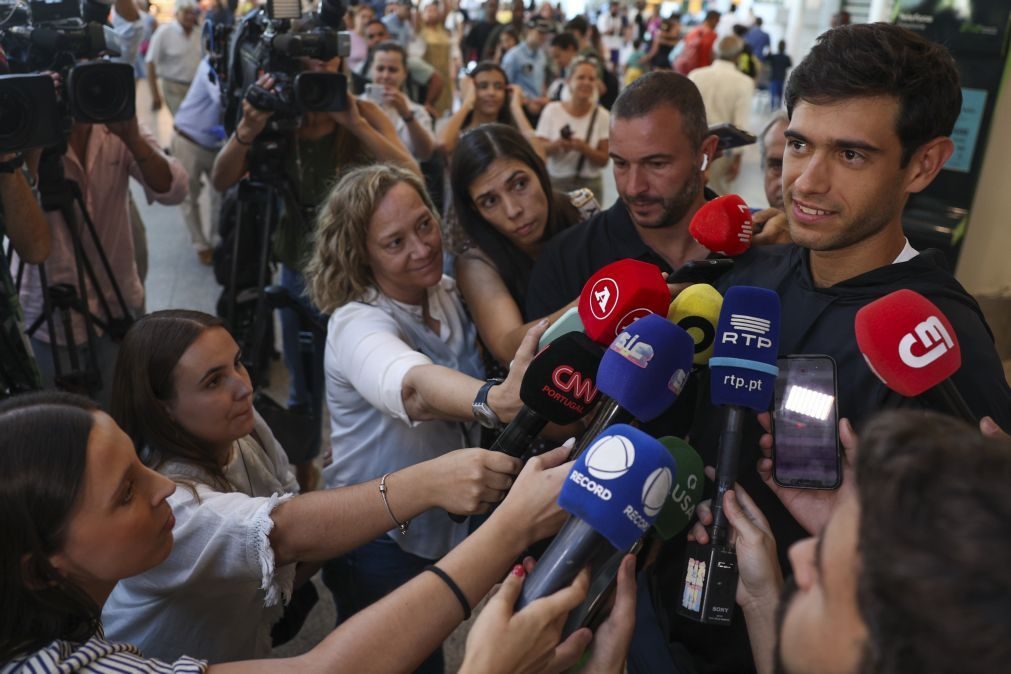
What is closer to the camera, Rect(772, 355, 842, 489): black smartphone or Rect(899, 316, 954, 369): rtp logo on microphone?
Rect(899, 316, 954, 369): rtp logo on microphone

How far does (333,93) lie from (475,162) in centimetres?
80

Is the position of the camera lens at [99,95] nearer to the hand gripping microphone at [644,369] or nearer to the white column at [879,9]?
the hand gripping microphone at [644,369]

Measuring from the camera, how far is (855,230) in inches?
47.9

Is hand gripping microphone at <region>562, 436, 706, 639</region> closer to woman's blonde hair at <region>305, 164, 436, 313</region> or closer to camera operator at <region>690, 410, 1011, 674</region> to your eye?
camera operator at <region>690, 410, 1011, 674</region>

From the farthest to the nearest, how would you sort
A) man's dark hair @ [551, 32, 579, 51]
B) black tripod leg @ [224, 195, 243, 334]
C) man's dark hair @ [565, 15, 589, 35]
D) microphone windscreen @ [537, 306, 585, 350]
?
man's dark hair @ [565, 15, 589, 35] → man's dark hair @ [551, 32, 579, 51] → black tripod leg @ [224, 195, 243, 334] → microphone windscreen @ [537, 306, 585, 350]

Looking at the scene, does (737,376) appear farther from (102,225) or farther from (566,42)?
(566,42)

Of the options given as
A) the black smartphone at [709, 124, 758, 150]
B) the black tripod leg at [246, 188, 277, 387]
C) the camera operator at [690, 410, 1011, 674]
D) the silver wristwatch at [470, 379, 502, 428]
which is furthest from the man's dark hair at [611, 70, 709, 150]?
the black tripod leg at [246, 188, 277, 387]

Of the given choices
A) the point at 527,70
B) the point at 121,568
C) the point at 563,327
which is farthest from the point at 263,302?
the point at 527,70

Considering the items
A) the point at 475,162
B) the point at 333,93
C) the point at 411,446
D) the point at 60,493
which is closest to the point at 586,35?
the point at 333,93

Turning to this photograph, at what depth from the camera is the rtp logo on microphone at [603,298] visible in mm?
1182

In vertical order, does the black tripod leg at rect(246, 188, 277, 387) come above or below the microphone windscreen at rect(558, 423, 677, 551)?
below

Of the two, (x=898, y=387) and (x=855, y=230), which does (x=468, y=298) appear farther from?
(x=898, y=387)

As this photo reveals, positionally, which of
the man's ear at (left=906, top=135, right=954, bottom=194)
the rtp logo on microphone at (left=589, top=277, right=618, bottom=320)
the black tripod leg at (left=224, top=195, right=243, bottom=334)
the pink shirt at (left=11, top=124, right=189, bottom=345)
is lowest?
the black tripod leg at (left=224, top=195, right=243, bottom=334)

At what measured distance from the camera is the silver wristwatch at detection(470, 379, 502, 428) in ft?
4.37
